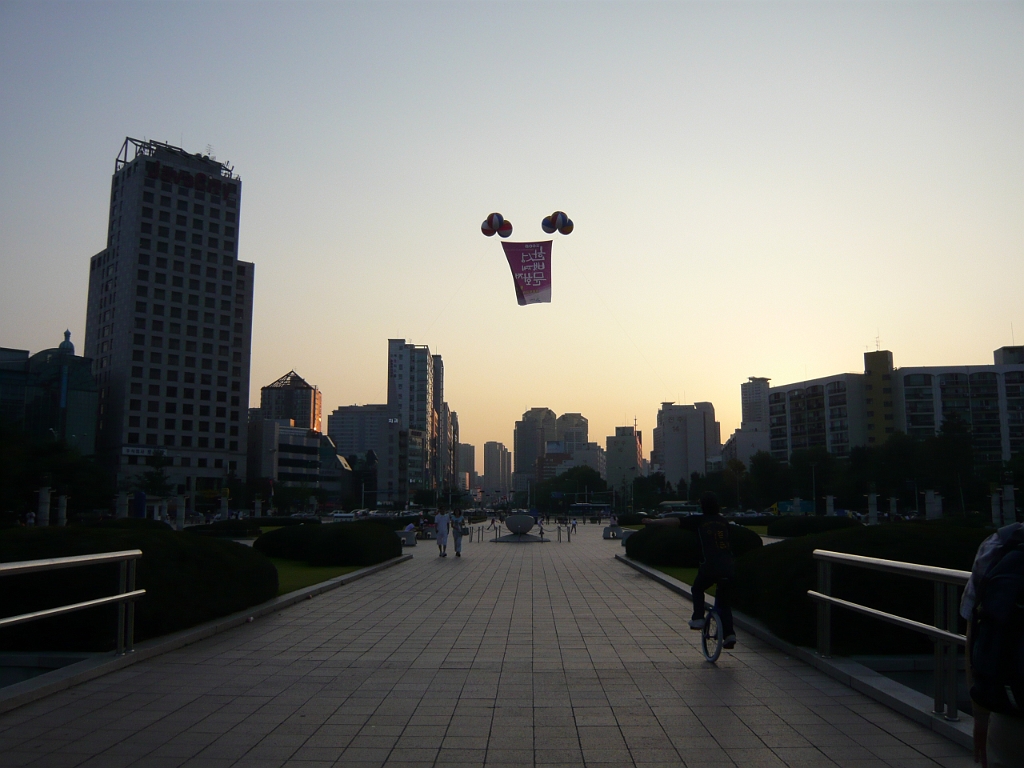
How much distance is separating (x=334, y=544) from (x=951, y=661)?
17.2 meters

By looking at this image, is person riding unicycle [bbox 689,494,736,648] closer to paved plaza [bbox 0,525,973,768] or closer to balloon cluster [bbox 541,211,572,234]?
paved plaza [bbox 0,525,973,768]

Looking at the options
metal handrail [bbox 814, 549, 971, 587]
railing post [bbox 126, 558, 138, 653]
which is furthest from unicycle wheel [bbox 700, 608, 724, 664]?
railing post [bbox 126, 558, 138, 653]

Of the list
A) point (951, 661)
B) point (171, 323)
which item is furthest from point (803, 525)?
point (171, 323)

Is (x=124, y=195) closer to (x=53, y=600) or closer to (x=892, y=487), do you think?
(x=892, y=487)

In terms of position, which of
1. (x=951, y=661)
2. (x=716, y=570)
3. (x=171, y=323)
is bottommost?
(x=951, y=661)

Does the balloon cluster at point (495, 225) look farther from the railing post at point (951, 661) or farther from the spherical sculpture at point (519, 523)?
the spherical sculpture at point (519, 523)

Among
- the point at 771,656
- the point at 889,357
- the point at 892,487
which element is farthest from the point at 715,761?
the point at 889,357

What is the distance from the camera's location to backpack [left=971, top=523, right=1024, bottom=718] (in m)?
2.98

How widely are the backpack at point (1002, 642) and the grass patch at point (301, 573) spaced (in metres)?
12.2

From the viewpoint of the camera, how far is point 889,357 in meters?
113

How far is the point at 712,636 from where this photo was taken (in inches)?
323

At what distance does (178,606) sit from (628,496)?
145 m

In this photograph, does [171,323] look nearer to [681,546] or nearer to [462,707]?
[681,546]

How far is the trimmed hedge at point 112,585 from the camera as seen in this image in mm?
8211
